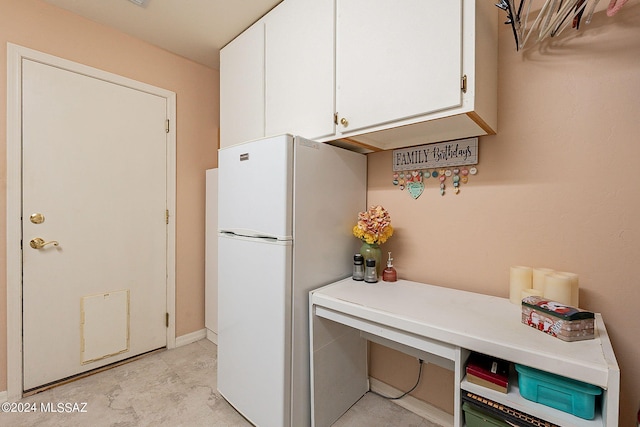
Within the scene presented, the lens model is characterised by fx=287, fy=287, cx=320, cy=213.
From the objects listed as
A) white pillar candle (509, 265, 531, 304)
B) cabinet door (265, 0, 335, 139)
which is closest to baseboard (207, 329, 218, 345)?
cabinet door (265, 0, 335, 139)

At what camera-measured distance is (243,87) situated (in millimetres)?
2033

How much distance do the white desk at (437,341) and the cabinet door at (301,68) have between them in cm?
90

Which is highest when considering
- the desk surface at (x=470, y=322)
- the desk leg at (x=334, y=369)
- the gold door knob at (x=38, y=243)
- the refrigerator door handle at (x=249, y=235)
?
the refrigerator door handle at (x=249, y=235)

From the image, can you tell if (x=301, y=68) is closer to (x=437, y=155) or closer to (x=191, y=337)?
(x=437, y=155)

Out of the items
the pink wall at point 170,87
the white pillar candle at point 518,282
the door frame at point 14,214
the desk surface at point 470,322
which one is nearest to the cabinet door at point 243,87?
the pink wall at point 170,87

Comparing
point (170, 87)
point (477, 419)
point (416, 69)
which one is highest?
point (170, 87)

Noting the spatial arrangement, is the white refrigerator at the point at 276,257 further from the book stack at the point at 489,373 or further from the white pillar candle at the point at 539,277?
the white pillar candle at the point at 539,277

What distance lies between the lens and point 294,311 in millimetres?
1415

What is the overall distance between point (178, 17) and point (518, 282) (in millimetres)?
2554

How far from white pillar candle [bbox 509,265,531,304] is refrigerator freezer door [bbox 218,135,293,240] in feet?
3.30

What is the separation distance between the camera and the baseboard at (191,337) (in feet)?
8.07

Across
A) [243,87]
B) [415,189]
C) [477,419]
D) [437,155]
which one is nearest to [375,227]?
[415,189]

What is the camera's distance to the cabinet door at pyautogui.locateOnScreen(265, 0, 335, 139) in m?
1.53

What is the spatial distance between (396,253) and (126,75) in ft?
7.71
